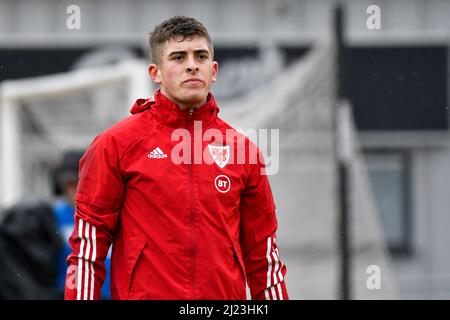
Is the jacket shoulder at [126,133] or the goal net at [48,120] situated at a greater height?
the goal net at [48,120]

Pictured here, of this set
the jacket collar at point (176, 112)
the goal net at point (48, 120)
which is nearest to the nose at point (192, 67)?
the jacket collar at point (176, 112)

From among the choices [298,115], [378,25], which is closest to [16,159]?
[298,115]

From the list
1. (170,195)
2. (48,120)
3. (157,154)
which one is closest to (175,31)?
(157,154)

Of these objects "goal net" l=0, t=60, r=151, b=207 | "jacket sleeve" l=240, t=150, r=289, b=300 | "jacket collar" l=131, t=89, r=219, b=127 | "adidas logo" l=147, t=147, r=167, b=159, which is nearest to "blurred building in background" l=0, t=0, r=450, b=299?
"goal net" l=0, t=60, r=151, b=207

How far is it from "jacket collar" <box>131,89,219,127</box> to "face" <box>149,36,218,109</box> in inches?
1.0

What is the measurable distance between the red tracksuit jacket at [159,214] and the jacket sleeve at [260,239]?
0.15 ft

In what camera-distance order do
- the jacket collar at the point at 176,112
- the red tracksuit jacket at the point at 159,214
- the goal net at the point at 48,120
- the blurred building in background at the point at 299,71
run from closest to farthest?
the red tracksuit jacket at the point at 159,214 → the jacket collar at the point at 176,112 → the goal net at the point at 48,120 → the blurred building in background at the point at 299,71

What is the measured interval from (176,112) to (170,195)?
0.86 ft

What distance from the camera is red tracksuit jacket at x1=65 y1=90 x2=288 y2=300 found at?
11.1ft

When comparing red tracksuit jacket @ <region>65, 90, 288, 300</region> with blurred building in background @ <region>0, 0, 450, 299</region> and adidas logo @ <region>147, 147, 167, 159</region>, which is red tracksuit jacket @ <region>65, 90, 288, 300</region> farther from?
blurred building in background @ <region>0, 0, 450, 299</region>

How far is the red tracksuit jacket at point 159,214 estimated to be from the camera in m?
3.39

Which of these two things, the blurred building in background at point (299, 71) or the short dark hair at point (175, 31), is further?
the blurred building in background at point (299, 71)

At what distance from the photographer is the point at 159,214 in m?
3.40

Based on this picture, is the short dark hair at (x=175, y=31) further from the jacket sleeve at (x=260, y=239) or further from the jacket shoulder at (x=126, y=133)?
the jacket sleeve at (x=260, y=239)
